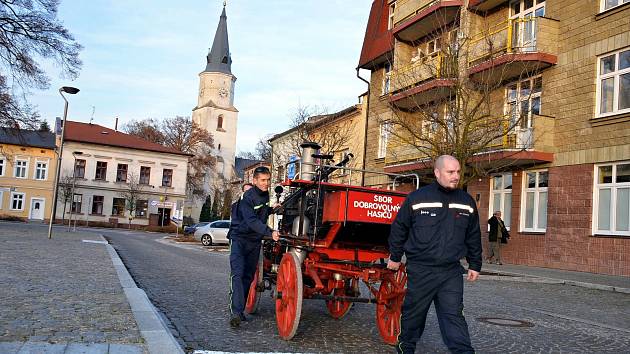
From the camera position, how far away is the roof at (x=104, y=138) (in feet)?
230

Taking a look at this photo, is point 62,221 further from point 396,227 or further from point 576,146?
point 396,227

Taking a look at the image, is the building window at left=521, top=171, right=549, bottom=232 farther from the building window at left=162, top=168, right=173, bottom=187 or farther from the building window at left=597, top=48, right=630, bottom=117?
the building window at left=162, top=168, right=173, bottom=187

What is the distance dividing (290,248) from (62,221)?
6244cm

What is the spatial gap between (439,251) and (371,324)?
3.18 metres

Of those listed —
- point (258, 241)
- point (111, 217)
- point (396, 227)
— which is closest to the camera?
point (396, 227)

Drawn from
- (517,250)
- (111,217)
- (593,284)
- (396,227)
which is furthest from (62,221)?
(396,227)

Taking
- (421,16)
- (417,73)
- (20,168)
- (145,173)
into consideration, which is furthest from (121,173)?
(417,73)

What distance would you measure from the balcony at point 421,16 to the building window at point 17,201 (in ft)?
178

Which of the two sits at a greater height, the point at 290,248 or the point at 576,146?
the point at 576,146

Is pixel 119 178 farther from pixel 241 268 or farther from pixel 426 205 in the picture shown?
pixel 426 205

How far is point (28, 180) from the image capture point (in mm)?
67062

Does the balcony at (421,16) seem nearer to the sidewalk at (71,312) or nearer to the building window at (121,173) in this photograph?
the sidewalk at (71,312)

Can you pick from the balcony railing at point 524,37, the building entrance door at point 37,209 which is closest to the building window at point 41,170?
the building entrance door at point 37,209

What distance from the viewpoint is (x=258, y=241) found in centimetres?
696
